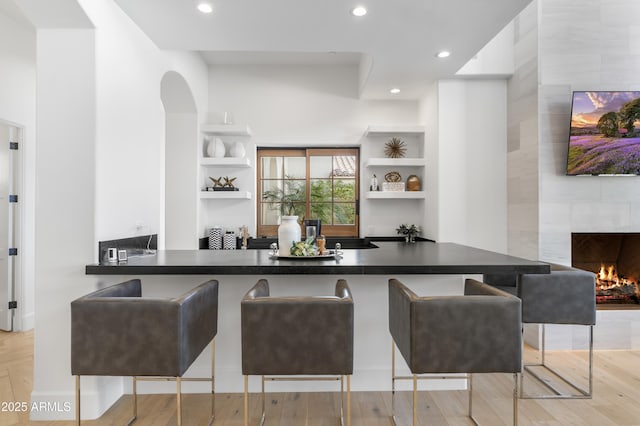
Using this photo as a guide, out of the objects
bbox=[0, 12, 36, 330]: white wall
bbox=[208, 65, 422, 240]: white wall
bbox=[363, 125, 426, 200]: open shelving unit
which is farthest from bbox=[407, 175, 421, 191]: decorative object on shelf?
bbox=[0, 12, 36, 330]: white wall

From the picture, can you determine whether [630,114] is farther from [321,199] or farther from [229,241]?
[229,241]

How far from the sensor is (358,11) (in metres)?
2.58

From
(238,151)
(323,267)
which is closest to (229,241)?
(238,151)

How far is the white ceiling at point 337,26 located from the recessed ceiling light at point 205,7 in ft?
0.12

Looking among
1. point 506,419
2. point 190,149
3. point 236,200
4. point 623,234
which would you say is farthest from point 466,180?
point 190,149

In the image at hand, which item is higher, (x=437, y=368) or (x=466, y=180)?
(x=466, y=180)

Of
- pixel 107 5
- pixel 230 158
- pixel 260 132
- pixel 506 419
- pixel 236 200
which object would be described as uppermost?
pixel 107 5

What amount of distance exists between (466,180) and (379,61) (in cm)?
152

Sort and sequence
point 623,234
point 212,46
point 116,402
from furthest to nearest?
1. point 623,234
2. point 212,46
3. point 116,402

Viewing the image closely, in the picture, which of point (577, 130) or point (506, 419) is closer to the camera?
point (506, 419)

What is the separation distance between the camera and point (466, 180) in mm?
4039

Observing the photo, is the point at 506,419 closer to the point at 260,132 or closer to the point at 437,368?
the point at 437,368

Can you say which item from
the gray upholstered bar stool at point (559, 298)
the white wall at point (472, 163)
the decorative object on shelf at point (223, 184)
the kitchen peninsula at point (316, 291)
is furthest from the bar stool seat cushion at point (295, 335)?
the decorative object on shelf at point (223, 184)

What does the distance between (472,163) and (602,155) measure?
1094 mm
